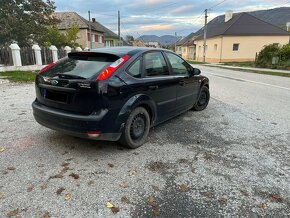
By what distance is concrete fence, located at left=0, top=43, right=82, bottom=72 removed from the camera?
13438 mm

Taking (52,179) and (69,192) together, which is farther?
(52,179)

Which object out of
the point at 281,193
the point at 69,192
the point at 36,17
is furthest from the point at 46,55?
the point at 281,193

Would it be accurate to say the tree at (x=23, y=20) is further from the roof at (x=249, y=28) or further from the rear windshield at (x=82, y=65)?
the roof at (x=249, y=28)

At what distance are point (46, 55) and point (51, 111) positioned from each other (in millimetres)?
14160

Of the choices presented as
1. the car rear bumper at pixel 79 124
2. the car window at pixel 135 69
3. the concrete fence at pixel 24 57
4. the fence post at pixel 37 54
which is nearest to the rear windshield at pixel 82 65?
the car window at pixel 135 69

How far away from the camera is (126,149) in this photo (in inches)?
152

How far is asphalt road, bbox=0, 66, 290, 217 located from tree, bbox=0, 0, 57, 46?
20.1m

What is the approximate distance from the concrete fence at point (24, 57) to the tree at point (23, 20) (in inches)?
305

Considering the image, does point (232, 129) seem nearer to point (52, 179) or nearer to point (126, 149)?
point (126, 149)

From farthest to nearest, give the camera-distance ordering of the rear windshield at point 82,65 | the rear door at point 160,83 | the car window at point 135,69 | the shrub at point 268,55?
the shrub at point 268,55 → the rear door at point 160,83 → the car window at point 135,69 → the rear windshield at point 82,65

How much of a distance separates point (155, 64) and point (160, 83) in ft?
1.23

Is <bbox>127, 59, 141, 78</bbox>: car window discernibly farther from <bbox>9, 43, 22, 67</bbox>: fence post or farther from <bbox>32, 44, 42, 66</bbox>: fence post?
<bbox>32, 44, 42, 66</bbox>: fence post

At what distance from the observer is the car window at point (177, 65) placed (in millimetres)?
4722

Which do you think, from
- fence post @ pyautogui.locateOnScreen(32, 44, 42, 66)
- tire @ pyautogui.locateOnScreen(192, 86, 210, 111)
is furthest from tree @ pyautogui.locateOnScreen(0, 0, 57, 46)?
tire @ pyautogui.locateOnScreen(192, 86, 210, 111)
